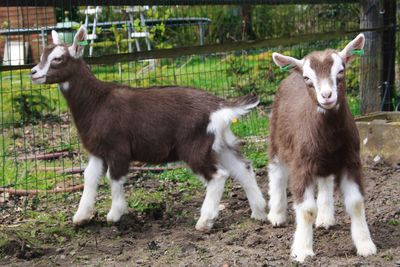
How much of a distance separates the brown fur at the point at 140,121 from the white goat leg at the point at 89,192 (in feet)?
0.30

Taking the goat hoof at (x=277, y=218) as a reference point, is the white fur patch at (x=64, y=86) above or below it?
above

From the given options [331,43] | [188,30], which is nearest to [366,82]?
[331,43]

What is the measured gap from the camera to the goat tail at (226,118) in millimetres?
6426

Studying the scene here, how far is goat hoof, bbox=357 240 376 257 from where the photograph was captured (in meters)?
5.18

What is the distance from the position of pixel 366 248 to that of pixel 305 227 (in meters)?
0.47

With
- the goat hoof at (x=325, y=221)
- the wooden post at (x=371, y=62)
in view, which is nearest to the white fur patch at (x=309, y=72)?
the goat hoof at (x=325, y=221)

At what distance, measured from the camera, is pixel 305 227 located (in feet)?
17.3

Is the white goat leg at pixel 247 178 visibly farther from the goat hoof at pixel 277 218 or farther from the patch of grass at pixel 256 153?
the patch of grass at pixel 256 153

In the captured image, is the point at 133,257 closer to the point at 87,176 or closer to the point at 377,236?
the point at 87,176

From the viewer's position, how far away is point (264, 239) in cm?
583

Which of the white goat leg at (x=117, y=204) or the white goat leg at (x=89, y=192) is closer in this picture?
the white goat leg at (x=89, y=192)

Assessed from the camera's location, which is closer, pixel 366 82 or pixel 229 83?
pixel 366 82

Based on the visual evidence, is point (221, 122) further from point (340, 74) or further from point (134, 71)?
point (134, 71)

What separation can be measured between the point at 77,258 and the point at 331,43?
711cm
